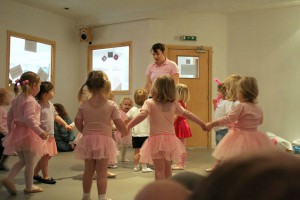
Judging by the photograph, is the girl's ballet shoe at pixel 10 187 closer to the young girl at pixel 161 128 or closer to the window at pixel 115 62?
the young girl at pixel 161 128

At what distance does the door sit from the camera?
6801 millimetres

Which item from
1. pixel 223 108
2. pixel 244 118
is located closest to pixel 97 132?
pixel 244 118

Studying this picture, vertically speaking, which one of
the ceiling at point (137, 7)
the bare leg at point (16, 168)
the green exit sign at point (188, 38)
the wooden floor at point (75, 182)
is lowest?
the wooden floor at point (75, 182)

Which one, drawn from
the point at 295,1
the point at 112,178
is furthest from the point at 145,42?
the point at 112,178

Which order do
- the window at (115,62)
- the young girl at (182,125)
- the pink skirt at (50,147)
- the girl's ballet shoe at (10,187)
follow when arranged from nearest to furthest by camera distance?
the girl's ballet shoe at (10,187), the pink skirt at (50,147), the young girl at (182,125), the window at (115,62)

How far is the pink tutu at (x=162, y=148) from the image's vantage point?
8.65ft

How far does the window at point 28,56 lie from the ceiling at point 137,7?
0.71 m

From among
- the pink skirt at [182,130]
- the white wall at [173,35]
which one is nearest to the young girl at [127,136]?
the pink skirt at [182,130]

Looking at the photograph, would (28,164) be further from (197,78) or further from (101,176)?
(197,78)

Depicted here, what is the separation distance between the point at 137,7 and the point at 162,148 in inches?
180

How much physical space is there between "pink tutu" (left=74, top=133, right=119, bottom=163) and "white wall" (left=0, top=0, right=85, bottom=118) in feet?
13.5

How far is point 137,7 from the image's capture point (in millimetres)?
6605

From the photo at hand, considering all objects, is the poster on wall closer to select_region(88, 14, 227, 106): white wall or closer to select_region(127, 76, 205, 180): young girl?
select_region(88, 14, 227, 106): white wall

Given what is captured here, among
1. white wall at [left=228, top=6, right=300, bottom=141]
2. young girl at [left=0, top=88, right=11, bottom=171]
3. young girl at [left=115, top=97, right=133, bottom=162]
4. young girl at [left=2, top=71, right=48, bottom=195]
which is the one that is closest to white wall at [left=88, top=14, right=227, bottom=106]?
white wall at [left=228, top=6, right=300, bottom=141]
